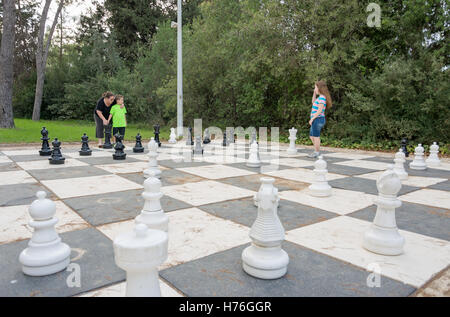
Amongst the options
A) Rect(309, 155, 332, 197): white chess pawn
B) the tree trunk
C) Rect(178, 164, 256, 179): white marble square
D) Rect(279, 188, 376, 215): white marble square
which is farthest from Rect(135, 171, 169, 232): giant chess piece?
the tree trunk

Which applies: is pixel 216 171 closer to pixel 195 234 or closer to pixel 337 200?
pixel 337 200

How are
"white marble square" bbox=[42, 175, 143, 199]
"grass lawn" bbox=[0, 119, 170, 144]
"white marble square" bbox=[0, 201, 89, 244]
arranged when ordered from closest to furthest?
"white marble square" bbox=[0, 201, 89, 244] → "white marble square" bbox=[42, 175, 143, 199] → "grass lawn" bbox=[0, 119, 170, 144]

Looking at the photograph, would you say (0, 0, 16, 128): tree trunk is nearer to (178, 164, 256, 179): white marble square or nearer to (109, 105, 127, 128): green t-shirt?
(109, 105, 127, 128): green t-shirt

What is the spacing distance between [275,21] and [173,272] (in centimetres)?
956

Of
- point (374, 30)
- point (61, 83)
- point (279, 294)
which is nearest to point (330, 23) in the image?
point (374, 30)

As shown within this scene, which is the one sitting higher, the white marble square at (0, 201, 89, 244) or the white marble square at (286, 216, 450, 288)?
the white marble square at (0, 201, 89, 244)

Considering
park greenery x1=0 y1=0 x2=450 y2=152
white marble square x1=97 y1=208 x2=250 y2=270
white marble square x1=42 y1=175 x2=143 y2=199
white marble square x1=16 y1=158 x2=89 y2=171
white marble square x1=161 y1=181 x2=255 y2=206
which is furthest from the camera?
park greenery x1=0 y1=0 x2=450 y2=152

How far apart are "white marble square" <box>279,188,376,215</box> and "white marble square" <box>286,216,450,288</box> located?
41 cm

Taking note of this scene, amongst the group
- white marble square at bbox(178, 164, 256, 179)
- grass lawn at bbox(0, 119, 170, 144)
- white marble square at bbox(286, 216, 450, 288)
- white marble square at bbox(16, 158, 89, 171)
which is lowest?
white marble square at bbox(286, 216, 450, 288)

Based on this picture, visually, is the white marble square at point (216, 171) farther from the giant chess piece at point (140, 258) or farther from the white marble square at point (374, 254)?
the giant chess piece at point (140, 258)

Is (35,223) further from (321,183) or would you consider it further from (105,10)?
(105,10)

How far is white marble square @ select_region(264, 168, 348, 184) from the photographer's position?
4.28 metres

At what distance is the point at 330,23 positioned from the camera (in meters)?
8.88
